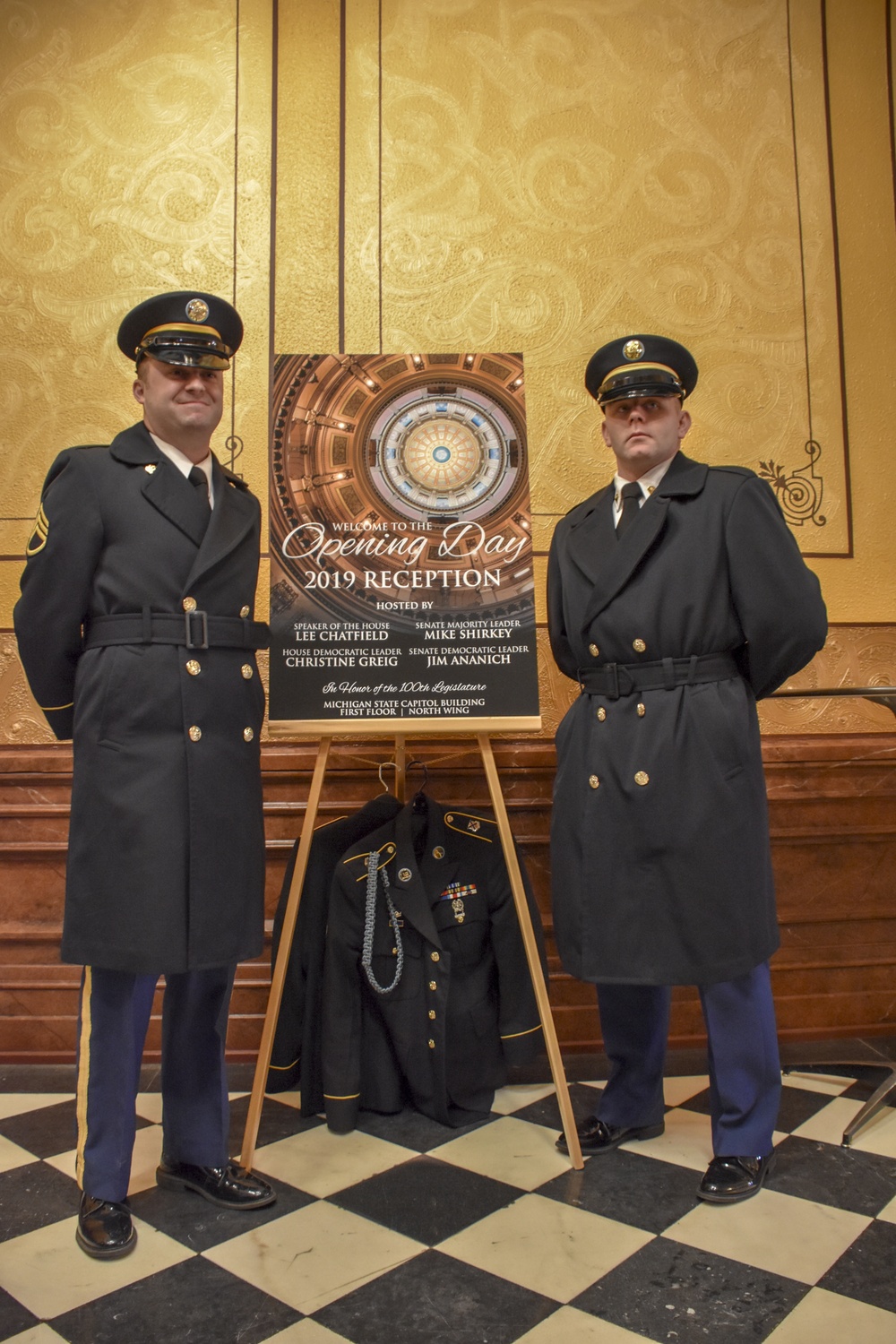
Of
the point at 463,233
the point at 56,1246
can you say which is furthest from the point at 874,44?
the point at 56,1246

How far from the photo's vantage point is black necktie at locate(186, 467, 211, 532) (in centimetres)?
201

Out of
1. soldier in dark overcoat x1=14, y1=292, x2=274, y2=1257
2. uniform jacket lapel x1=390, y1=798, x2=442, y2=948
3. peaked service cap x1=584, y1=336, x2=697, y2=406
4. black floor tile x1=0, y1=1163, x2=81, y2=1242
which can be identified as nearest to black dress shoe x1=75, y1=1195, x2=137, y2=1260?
soldier in dark overcoat x1=14, y1=292, x2=274, y2=1257

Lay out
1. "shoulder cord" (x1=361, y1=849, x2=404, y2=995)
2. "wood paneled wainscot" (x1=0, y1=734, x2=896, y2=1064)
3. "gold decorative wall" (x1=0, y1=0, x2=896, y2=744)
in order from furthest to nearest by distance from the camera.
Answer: "gold decorative wall" (x1=0, y1=0, x2=896, y2=744) < "wood paneled wainscot" (x1=0, y1=734, x2=896, y2=1064) < "shoulder cord" (x1=361, y1=849, x2=404, y2=995)

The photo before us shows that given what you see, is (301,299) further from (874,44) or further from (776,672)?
(874,44)

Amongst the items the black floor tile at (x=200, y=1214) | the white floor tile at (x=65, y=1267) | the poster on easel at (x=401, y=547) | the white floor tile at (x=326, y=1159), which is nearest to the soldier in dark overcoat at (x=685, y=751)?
the poster on easel at (x=401, y=547)

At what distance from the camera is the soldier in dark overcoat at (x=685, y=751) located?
1990 millimetres

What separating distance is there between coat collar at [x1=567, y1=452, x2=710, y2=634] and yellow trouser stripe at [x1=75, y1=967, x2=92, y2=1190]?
1298 millimetres

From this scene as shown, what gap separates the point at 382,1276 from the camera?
168 centimetres

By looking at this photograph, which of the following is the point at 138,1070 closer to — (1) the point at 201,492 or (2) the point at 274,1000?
(2) the point at 274,1000

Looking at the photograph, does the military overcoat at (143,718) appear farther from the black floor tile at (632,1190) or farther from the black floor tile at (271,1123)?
the black floor tile at (632,1190)

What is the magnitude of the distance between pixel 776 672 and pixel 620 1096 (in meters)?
1.06

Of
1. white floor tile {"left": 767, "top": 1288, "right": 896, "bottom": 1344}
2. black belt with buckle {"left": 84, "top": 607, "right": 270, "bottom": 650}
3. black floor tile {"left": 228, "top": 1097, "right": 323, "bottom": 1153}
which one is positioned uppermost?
black belt with buckle {"left": 84, "top": 607, "right": 270, "bottom": 650}

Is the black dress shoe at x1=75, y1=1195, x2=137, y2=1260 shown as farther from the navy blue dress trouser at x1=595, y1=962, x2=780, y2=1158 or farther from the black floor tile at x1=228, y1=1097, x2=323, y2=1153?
the navy blue dress trouser at x1=595, y1=962, x2=780, y2=1158

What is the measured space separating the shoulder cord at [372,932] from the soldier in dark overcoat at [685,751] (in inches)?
18.1
